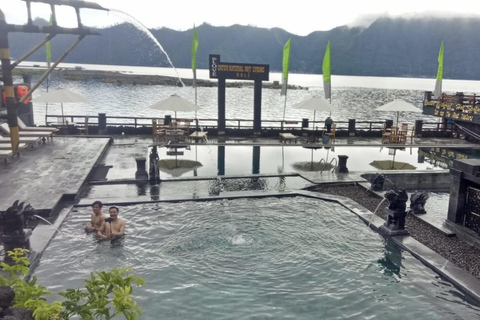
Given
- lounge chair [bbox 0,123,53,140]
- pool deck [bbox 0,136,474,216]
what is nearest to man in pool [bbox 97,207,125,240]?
pool deck [bbox 0,136,474,216]

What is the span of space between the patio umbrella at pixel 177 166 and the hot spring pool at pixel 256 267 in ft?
15.3

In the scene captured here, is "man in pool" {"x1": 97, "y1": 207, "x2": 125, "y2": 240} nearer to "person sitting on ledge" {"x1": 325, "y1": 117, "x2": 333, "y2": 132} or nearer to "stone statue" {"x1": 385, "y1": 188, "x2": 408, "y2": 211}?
"stone statue" {"x1": 385, "y1": 188, "x2": 408, "y2": 211}

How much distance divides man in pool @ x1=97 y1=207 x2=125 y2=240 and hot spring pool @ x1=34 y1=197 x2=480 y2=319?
218mm

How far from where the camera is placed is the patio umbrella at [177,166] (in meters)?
16.5

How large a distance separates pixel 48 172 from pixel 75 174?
1.02m

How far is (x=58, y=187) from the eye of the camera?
12367mm

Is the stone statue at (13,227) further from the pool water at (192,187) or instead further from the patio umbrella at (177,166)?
the patio umbrella at (177,166)

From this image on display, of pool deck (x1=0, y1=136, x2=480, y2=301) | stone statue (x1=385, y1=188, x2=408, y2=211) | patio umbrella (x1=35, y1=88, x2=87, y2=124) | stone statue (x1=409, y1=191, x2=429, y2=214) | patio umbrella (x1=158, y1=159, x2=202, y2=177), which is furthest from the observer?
patio umbrella (x1=35, y1=88, x2=87, y2=124)

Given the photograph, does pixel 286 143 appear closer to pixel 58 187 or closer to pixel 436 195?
pixel 436 195

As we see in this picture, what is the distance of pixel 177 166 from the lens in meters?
17.5

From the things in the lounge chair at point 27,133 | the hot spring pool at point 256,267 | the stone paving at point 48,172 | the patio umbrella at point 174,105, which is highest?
the patio umbrella at point 174,105

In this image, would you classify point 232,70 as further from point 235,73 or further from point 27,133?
point 27,133

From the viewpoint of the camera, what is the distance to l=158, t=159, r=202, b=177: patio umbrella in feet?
54.2

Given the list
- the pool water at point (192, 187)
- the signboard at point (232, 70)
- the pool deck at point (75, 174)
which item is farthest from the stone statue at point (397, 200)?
the signboard at point (232, 70)
